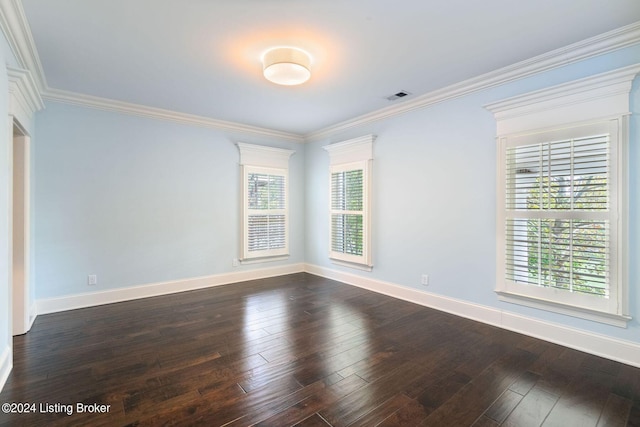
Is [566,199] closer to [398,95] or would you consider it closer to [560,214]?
[560,214]

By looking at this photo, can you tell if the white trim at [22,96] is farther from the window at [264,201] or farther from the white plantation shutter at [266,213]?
the white plantation shutter at [266,213]

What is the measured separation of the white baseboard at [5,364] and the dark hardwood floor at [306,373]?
50 millimetres

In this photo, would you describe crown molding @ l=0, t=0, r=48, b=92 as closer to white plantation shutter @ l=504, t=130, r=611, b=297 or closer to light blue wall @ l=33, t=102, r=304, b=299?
light blue wall @ l=33, t=102, r=304, b=299

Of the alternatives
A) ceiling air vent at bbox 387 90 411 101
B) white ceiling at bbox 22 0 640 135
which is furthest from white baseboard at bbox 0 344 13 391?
ceiling air vent at bbox 387 90 411 101

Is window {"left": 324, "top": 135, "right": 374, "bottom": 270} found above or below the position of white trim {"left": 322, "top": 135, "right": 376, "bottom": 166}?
below

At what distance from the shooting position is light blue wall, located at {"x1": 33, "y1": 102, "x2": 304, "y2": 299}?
12.0ft

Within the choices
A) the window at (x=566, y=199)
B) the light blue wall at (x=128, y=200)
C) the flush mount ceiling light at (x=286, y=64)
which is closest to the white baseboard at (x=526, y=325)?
the window at (x=566, y=199)

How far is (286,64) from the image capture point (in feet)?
8.82

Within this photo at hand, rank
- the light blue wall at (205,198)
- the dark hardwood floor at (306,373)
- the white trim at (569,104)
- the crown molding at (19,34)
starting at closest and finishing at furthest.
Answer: the dark hardwood floor at (306,373)
the crown molding at (19,34)
the white trim at (569,104)
the light blue wall at (205,198)

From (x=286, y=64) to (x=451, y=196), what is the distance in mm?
2369

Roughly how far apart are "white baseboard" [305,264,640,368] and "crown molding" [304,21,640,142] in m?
2.40

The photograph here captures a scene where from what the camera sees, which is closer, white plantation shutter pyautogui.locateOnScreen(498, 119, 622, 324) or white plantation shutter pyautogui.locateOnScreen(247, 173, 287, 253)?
white plantation shutter pyautogui.locateOnScreen(498, 119, 622, 324)

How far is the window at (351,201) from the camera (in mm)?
4621

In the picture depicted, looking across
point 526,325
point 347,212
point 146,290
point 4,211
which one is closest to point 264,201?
point 347,212
